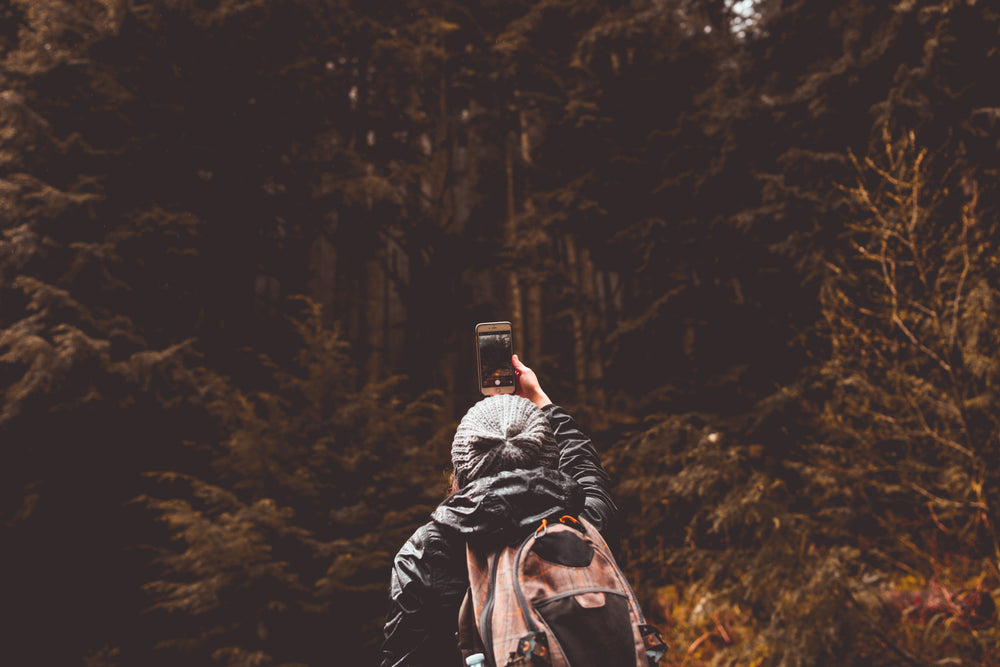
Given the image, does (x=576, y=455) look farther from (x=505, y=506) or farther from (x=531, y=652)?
(x=531, y=652)

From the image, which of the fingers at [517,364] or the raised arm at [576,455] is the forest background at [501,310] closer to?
the raised arm at [576,455]

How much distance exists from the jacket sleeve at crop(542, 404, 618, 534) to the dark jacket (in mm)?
185

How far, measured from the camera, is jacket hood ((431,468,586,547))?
166 cm

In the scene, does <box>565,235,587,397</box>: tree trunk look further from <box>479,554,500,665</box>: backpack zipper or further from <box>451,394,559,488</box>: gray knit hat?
<box>479,554,500,665</box>: backpack zipper

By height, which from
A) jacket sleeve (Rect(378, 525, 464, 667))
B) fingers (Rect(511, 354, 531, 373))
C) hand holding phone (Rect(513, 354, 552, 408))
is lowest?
jacket sleeve (Rect(378, 525, 464, 667))

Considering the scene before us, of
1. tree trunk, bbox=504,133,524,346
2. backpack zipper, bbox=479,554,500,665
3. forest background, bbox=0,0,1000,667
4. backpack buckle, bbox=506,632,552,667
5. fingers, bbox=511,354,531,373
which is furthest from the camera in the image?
tree trunk, bbox=504,133,524,346

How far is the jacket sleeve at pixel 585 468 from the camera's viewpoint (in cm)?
199

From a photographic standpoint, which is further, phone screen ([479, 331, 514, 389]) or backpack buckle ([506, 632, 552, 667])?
phone screen ([479, 331, 514, 389])

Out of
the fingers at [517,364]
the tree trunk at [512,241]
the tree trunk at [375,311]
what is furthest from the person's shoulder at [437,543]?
the tree trunk at [375,311]

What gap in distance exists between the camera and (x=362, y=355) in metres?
11.0

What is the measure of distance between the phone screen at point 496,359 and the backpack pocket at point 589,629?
723mm

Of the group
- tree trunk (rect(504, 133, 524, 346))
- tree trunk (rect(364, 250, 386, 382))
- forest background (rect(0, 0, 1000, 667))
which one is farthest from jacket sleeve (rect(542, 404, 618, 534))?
tree trunk (rect(364, 250, 386, 382))

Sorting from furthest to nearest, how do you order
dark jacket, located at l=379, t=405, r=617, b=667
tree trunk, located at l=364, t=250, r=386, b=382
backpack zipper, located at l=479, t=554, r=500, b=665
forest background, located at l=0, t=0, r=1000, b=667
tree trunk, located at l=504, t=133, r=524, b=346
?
1. tree trunk, located at l=364, t=250, r=386, b=382
2. tree trunk, located at l=504, t=133, r=524, b=346
3. forest background, located at l=0, t=0, r=1000, b=667
4. dark jacket, located at l=379, t=405, r=617, b=667
5. backpack zipper, located at l=479, t=554, r=500, b=665

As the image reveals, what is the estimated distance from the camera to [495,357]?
2.08 meters
